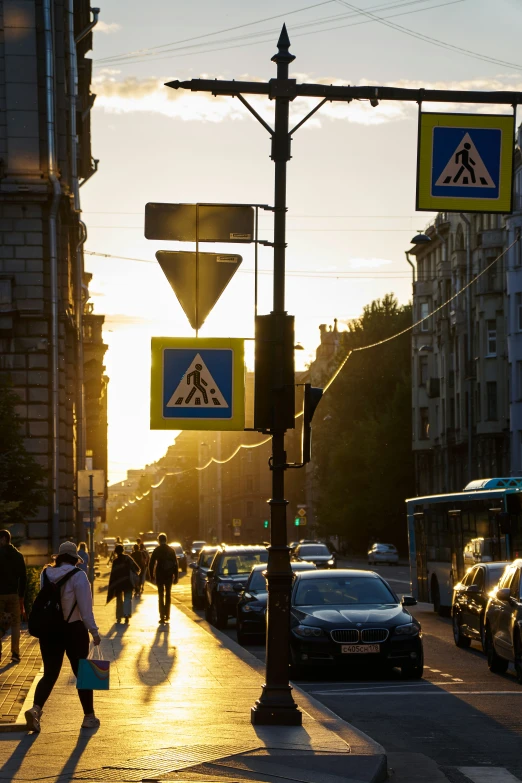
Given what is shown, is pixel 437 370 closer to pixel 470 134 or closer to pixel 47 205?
pixel 47 205

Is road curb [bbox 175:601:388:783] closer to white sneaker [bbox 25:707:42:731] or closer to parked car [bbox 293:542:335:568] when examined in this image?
white sneaker [bbox 25:707:42:731]

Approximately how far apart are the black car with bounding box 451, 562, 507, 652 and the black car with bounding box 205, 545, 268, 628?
7855 mm

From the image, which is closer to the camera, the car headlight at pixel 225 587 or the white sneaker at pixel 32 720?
the white sneaker at pixel 32 720

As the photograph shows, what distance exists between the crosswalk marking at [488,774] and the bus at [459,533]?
16.7m

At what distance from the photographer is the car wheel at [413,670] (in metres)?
19.4

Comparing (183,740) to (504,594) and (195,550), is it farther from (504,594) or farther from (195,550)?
(195,550)

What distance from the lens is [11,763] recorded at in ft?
34.7

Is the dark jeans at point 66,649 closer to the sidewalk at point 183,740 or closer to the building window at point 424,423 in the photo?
the sidewalk at point 183,740

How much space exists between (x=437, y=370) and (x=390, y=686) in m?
68.8

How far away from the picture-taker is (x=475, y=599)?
74.3ft

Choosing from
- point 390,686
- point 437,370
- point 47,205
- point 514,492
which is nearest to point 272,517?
point 390,686

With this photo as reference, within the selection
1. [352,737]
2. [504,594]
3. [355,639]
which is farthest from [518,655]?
[352,737]

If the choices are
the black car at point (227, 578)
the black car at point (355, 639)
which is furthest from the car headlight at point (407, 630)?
the black car at point (227, 578)

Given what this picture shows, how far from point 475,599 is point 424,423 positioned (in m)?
65.0
